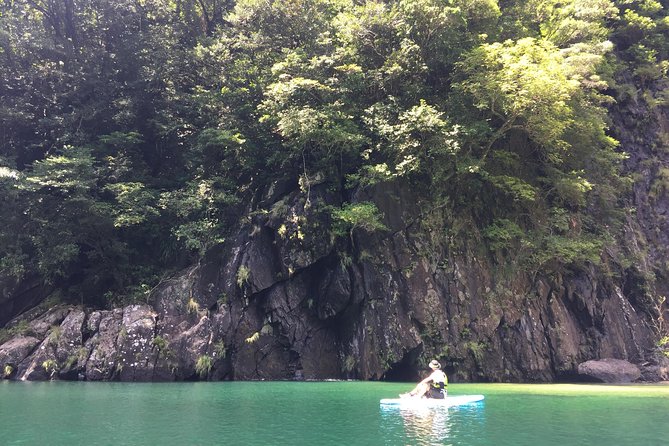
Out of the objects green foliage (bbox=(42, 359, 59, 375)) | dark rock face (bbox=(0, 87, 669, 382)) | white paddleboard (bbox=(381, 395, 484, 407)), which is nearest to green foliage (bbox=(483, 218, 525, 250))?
dark rock face (bbox=(0, 87, 669, 382))

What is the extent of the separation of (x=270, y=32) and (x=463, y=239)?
1290 cm

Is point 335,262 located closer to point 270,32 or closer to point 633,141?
point 270,32

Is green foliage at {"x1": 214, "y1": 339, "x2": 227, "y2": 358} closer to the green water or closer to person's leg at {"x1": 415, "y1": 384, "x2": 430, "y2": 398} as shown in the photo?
the green water

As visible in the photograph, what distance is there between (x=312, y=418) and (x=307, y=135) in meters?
11.3

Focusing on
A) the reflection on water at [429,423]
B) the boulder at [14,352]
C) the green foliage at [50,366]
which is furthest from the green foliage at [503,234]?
the boulder at [14,352]

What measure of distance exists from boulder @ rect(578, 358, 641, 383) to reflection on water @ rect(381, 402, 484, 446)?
8934 mm

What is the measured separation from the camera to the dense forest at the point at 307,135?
18.0 meters

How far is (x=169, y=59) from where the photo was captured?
22.5m

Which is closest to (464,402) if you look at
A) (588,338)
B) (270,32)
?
A: (588,338)

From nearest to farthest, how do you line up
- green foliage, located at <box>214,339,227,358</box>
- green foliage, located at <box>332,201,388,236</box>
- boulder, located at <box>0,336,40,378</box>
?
boulder, located at <box>0,336,40,378</box> → green foliage, located at <box>332,201,388,236</box> → green foliage, located at <box>214,339,227,358</box>

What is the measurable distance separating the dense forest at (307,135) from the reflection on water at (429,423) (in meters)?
8.07

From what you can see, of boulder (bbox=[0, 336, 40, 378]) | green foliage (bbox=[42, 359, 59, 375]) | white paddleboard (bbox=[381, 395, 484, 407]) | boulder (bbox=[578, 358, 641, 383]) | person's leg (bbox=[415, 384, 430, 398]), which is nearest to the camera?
white paddleboard (bbox=[381, 395, 484, 407])

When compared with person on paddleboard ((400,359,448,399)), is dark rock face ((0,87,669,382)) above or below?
above

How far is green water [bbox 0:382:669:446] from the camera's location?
7383 millimetres
